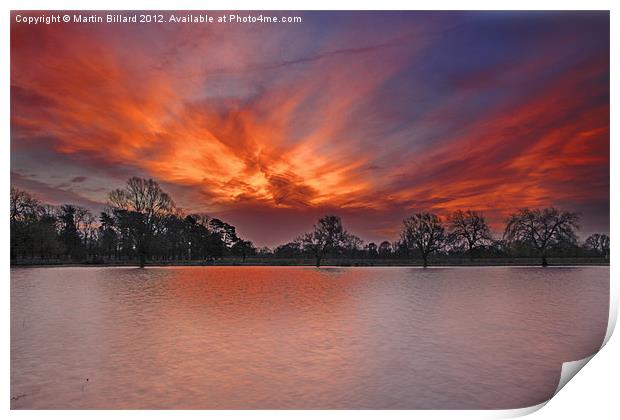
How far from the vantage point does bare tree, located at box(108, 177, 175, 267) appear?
807 inches

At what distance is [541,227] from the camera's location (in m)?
18.6

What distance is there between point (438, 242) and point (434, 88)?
44.4 ft

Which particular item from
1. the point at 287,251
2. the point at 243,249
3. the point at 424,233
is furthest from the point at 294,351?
the point at 287,251

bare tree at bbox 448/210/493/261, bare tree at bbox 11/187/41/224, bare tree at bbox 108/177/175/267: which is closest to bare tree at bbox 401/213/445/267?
bare tree at bbox 448/210/493/261

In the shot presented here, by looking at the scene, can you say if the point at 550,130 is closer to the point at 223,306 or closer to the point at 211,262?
the point at 223,306

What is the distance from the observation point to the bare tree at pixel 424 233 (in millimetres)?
21141

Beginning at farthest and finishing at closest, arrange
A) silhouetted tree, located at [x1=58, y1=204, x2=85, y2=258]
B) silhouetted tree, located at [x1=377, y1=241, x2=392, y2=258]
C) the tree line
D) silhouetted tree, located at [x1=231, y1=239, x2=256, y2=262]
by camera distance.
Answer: silhouetted tree, located at [x1=377, y1=241, x2=392, y2=258], silhouetted tree, located at [x1=231, y1=239, x2=256, y2=262], silhouetted tree, located at [x1=58, y1=204, x2=85, y2=258], the tree line

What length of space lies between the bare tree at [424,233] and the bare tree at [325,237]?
3319mm

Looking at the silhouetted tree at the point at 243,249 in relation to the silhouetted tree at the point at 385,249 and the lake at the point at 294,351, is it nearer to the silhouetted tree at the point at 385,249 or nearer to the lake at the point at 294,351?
the silhouetted tree at the point at 385,249

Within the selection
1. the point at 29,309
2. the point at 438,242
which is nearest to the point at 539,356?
the point at 29,309

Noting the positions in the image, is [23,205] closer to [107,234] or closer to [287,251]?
[107,234]

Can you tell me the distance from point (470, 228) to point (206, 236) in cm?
1567

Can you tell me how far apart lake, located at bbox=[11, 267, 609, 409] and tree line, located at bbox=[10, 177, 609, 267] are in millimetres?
5305

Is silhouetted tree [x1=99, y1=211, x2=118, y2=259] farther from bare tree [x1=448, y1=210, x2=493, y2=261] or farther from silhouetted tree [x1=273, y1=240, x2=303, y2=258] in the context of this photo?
bare tree [x1=448, y1=210, x2=493, y2=261]
